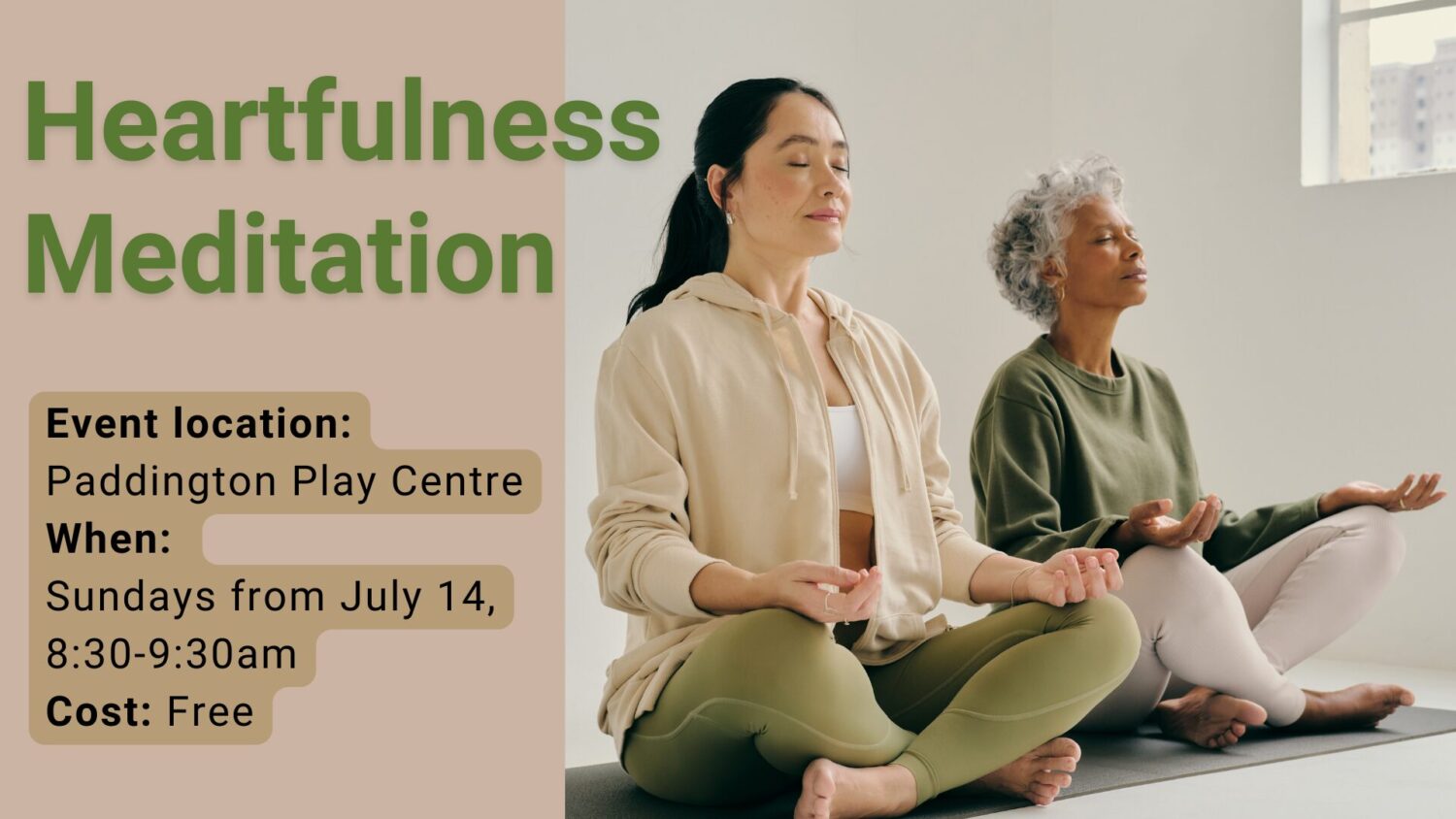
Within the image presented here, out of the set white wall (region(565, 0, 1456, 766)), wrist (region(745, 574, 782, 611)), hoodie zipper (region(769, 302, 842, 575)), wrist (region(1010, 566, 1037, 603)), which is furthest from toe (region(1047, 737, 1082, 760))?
white wall (region(565, 0, 1456, 766))

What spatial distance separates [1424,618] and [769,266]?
2.41 m

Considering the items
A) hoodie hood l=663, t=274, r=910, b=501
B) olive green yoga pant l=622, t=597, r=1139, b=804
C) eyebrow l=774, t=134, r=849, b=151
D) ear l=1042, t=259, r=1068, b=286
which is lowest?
olive green yoga pant l=622, t=597, r=1139, b=804

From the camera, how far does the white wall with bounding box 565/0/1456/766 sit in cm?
368

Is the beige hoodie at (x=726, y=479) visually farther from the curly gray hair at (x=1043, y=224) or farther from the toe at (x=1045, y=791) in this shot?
the curly gray hair at (x=1043, y=224)

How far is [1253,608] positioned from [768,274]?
1265mm

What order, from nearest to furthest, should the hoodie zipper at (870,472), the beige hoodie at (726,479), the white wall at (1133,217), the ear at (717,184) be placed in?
the beige hoodie at (726,479)
the hoodie zipper at (870,472)
the ear at (717,184)
the white wall at (1133,217)

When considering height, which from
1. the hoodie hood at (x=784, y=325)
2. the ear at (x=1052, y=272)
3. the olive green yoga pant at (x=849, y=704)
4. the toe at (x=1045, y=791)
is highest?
the ear at (x=1052, y=272)

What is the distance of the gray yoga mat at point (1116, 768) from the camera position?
6.89 ft

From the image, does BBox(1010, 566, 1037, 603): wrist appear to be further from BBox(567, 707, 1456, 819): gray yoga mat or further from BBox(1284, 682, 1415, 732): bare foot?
BBox(1284, 682, 1415, 732): bare foot

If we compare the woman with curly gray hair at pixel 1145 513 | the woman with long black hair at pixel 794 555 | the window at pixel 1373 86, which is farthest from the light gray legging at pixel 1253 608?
the window at pixel 1373 86

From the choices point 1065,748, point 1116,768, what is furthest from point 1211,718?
point 1065,748

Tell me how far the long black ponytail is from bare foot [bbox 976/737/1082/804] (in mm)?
817

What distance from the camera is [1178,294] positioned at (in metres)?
4.47

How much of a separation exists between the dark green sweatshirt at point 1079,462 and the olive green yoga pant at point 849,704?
1.72 ft
